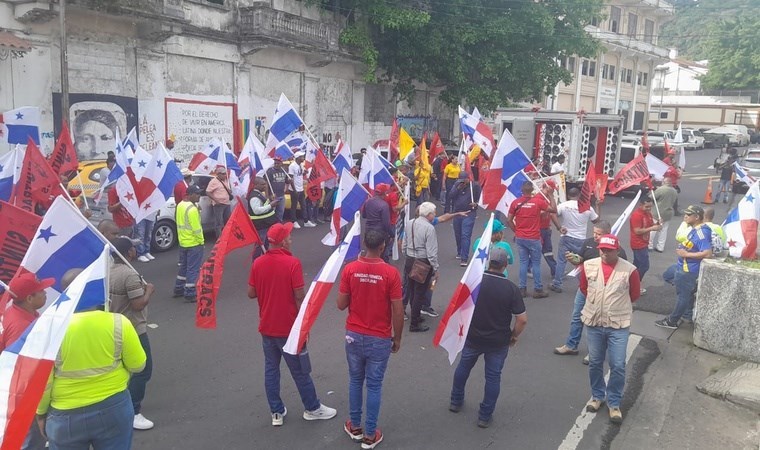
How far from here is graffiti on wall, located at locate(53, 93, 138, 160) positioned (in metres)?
15.9

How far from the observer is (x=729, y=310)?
7.22 m

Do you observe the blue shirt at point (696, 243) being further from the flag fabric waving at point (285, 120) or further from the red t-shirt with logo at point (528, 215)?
the flag fabric waving at point (285, 120)

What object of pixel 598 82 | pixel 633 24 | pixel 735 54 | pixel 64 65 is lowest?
pixel 64 65

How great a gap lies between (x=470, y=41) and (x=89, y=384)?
880 inches

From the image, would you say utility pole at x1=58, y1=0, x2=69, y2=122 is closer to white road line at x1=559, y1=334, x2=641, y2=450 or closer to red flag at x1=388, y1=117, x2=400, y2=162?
red flag at x1=388, y1=117, x2=400, y2=162

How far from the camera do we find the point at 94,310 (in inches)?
148

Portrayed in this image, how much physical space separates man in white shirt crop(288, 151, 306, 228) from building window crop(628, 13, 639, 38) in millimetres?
41823

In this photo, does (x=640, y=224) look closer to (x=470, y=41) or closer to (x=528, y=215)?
(x=528, y=215)

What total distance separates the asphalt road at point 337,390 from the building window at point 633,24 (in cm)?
4567

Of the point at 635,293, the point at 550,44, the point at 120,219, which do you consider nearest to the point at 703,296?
the point at 635,293

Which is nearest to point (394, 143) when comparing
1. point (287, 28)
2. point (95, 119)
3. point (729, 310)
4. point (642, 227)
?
point (287, 28)

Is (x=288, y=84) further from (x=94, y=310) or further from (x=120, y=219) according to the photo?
(x=94, y=310)

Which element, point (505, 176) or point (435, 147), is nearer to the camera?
point (505, 176)

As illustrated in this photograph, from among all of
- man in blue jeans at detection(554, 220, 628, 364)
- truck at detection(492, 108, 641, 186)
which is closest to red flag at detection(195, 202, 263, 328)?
man in blue jeans at detection(554, 220, 628, 364)
